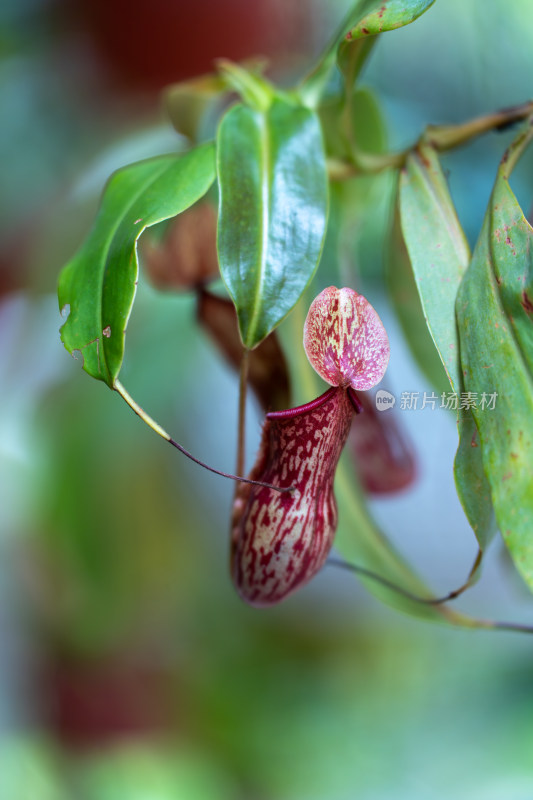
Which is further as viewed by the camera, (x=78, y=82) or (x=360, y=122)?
(x=78, y=82)

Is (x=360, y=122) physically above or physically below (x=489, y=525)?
above

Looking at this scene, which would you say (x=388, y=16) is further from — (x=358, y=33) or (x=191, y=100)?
(x=191, y=100)

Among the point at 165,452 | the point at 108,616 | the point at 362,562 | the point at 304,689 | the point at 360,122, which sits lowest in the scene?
the point at 304,689

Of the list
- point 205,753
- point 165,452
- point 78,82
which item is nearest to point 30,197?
point 78,82

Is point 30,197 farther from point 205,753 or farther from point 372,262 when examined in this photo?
point 205,753

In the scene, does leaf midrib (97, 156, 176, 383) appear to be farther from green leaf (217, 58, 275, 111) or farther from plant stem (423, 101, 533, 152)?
plant stem (423, 101, 533, 152)

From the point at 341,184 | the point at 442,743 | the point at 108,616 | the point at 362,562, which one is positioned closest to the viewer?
the point at 362,562

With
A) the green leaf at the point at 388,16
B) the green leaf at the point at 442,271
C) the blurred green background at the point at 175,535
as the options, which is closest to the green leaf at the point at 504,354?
the green leaf at the point at 442,271
